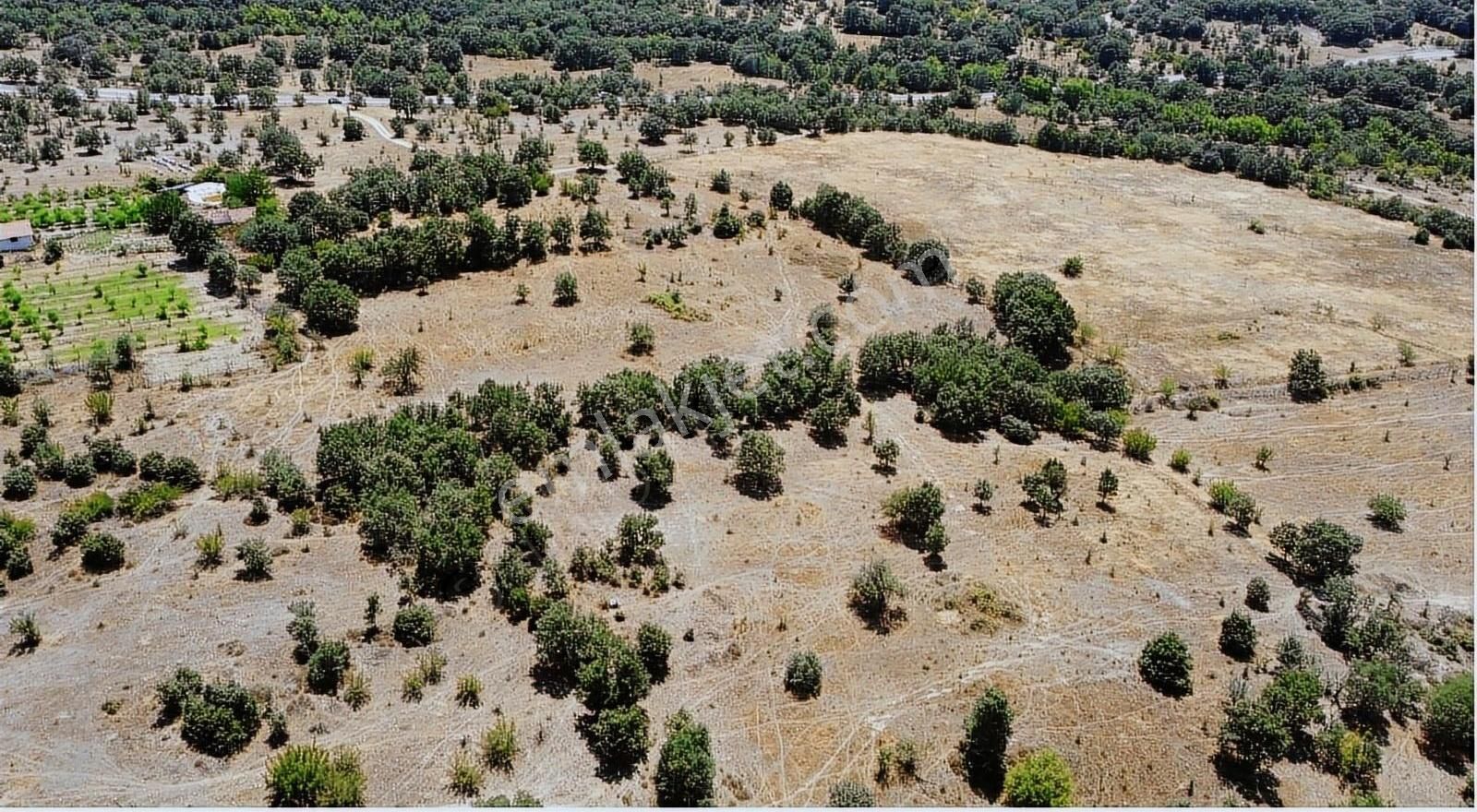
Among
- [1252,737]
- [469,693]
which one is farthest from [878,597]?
[469,693]

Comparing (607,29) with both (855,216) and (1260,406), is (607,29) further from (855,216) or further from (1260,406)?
(1260,406)

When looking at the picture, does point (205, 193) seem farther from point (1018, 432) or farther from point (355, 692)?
point (1018, 432)

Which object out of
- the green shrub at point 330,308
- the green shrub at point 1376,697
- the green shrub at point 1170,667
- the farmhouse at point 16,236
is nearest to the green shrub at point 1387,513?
the green shrub at point 1376,697

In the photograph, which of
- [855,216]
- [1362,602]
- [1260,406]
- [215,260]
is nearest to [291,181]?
[215,260]

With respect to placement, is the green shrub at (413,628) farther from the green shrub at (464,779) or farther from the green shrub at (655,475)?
the green shrub at (655,475)

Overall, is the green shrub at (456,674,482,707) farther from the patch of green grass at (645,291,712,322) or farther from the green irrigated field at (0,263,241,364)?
the patch of green grass at (645,291,712,322)

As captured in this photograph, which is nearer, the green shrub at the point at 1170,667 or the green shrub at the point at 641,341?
the green shrub at the point at 1170,667
